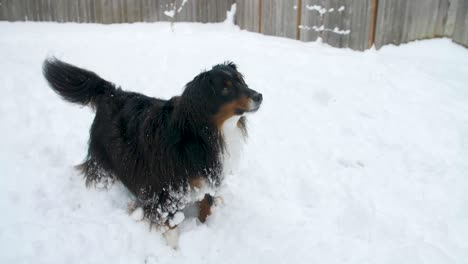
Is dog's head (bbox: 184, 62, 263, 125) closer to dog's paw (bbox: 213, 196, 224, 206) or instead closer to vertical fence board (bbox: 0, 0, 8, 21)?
dog's paw (bbox: 213, 196, 224, 206)

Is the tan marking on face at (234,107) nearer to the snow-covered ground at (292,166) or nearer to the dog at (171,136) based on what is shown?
the dog at (171,136)

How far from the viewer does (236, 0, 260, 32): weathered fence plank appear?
7.62 m

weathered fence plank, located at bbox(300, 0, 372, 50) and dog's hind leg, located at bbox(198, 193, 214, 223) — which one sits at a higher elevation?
weathered fence plank, located at bbox(300, 0, 372, 50)

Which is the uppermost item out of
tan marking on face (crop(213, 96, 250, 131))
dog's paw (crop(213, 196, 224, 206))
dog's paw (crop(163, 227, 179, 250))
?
tan marking on face (crop(213, 96, 250, 131))

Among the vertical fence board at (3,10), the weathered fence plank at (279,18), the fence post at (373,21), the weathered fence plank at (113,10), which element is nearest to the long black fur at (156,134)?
the fence post at (373,21)

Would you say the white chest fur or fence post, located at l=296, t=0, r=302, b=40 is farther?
fence post, located at l=296, t=0, r=302, b=40

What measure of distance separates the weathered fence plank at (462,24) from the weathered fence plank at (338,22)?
1222 millimetres

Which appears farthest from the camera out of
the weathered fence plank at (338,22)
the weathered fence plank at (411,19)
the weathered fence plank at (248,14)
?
the weathered fence plank at (248,14)

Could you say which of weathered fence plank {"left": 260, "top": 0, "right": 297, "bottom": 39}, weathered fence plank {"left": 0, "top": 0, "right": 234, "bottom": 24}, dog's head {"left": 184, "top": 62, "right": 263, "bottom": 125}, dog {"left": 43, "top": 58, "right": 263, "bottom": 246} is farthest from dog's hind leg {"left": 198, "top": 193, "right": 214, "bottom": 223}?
weathered fence plank {"left": 0, "top": 0, "right": 234, "bottom": 24}

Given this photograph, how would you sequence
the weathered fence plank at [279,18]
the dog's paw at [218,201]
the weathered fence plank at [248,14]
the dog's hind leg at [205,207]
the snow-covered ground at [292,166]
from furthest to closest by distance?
the weathered fence plank at [248,14]
the weathered fence plank at [279,18]
the dog's paw at [218,201]
the dog's hind leg at [205,207]
the snow-covered ground at [292,166]

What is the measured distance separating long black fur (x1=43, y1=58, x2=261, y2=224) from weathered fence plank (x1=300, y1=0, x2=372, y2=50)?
3913mm

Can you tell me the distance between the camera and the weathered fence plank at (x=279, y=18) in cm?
682

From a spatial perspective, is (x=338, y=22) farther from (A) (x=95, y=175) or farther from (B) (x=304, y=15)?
(A) (x=95, y=175)

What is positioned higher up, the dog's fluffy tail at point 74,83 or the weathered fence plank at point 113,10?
the weathered fence plank at point 113,10
